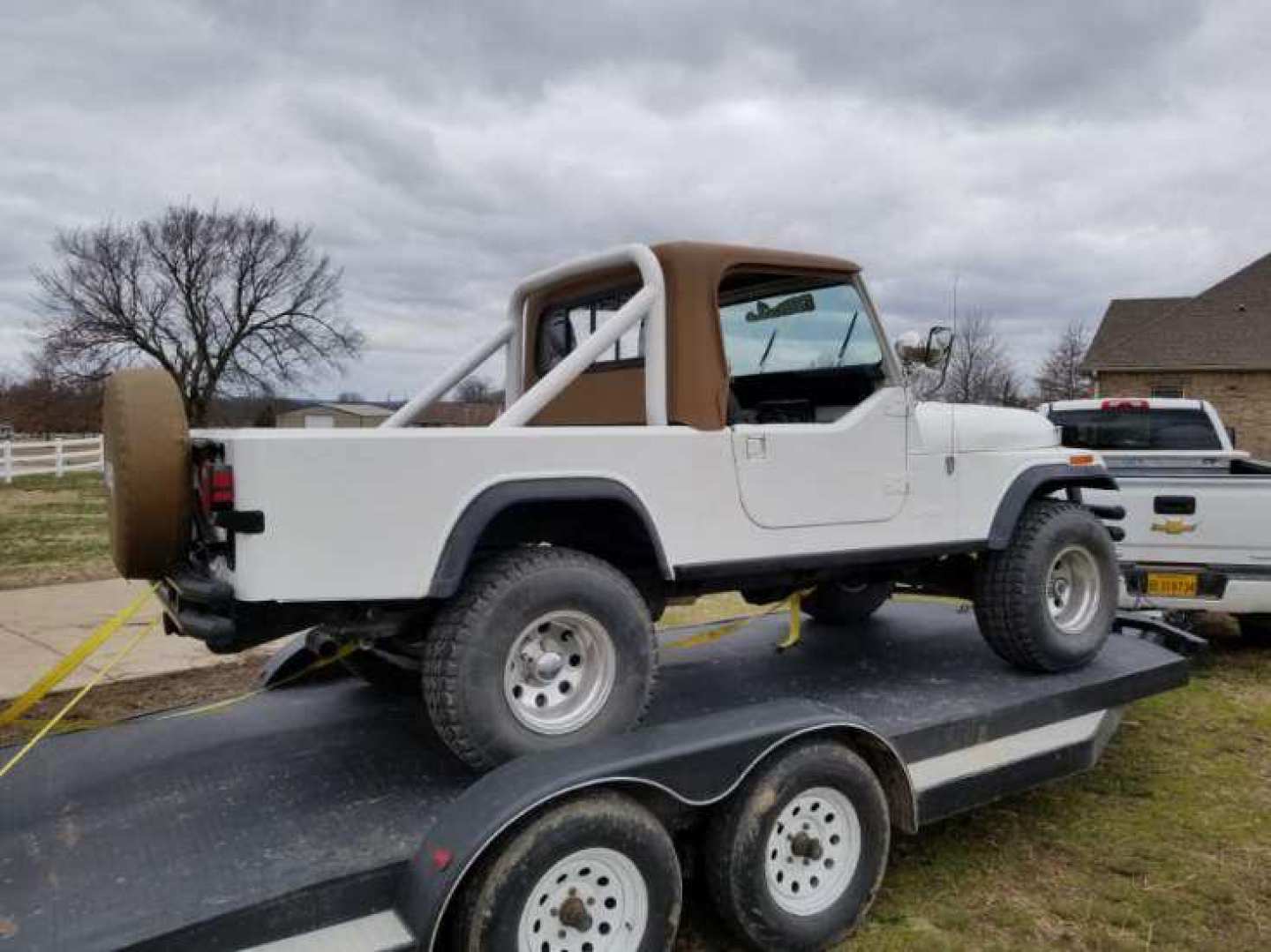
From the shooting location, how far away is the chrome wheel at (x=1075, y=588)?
4.55 metres

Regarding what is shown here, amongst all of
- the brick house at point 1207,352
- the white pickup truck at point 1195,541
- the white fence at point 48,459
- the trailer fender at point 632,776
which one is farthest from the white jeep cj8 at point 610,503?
the brick house at point 1207,352

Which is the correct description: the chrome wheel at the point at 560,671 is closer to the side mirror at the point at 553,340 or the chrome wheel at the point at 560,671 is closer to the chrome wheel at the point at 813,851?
the chrome wheel at the point at 813,851

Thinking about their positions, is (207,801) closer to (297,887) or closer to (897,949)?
(297,887)

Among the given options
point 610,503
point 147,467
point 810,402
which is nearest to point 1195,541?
point 810,402

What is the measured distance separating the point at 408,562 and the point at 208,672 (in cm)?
438

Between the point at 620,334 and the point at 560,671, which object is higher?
the point at 620,334

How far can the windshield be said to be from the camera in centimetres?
414

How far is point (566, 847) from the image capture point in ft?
8.63

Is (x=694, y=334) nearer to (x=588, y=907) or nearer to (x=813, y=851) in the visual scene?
(x=813, y=851)

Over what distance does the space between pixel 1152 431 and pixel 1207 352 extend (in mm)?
23328

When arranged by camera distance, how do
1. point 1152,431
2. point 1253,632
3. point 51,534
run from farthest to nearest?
1. point 51,534
2. point 1152,431
3. point 1253,632

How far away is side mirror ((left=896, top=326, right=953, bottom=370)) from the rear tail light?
16.7ft

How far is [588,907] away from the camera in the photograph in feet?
8.95

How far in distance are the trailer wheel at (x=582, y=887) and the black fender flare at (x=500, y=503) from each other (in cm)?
73
